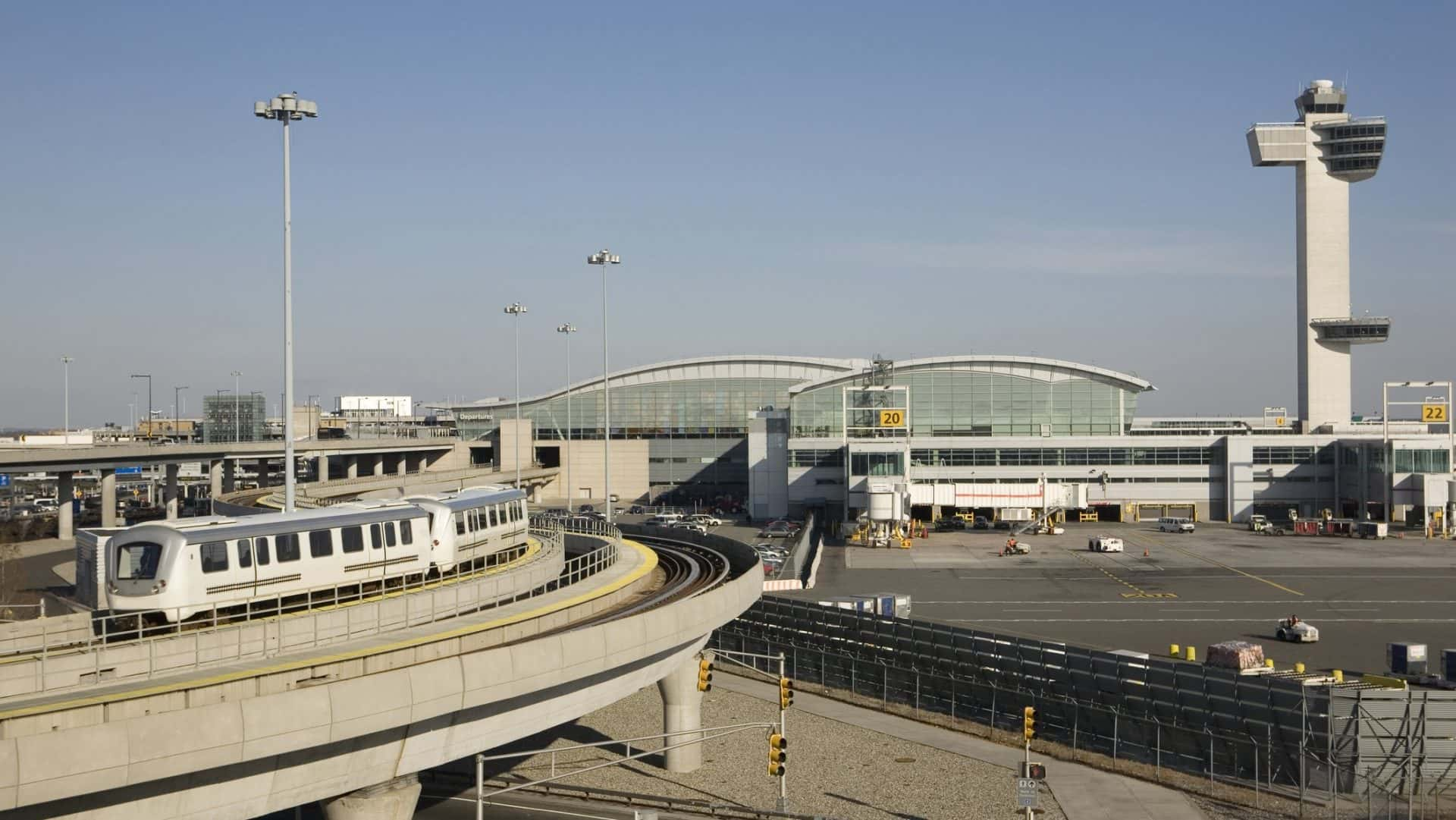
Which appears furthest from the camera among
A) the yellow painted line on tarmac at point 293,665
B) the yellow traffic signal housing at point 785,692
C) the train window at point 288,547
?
the yellow traffic signal housing at point 785,692

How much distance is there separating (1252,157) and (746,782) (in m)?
97.2

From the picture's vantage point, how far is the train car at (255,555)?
25.0m

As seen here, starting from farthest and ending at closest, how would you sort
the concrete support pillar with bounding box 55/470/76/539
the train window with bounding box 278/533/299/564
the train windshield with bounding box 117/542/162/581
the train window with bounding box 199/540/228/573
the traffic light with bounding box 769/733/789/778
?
the concrete support pillar with bounding box 55/470/76/539
the train window with bounding box 278/533/299/564
the traffic light with bounding box 769/733/789/778
the train window with bounding box 199/540/228/573
the train windshield with bounding box 117/542/162/581

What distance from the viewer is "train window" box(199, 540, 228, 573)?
84.6ft

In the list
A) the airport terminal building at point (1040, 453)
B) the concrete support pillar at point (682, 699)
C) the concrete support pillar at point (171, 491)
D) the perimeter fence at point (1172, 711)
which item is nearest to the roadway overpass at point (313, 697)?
the concrete support pillar at point (682, 699)

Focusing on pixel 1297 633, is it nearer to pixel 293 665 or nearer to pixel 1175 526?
pixel 293 665

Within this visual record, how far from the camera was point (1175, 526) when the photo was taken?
98.8m

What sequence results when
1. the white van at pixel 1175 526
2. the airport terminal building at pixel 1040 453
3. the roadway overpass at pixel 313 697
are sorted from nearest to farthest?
the roadway overpass at pixel 313 697 → the white van at pixel 1175 526 → the airport terminal building at pixel 1040 453

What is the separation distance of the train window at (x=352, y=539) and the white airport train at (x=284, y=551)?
0.06 feet

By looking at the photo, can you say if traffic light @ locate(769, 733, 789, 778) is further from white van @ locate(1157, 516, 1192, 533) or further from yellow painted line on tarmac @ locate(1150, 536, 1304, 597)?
white van @ locate(1157, 516, 1192, 533)

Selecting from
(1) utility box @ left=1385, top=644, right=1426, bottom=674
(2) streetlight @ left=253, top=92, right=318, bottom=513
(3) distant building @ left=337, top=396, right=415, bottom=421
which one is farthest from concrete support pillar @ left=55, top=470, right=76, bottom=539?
(3) distant building @ left=337, top=396, right=415, bottom=421

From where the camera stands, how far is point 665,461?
131875mm

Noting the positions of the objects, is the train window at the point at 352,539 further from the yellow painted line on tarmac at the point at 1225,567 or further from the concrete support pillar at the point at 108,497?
the yellow painted line on tarmac at the point at 1225,567

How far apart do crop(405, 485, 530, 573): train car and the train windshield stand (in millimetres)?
9612
